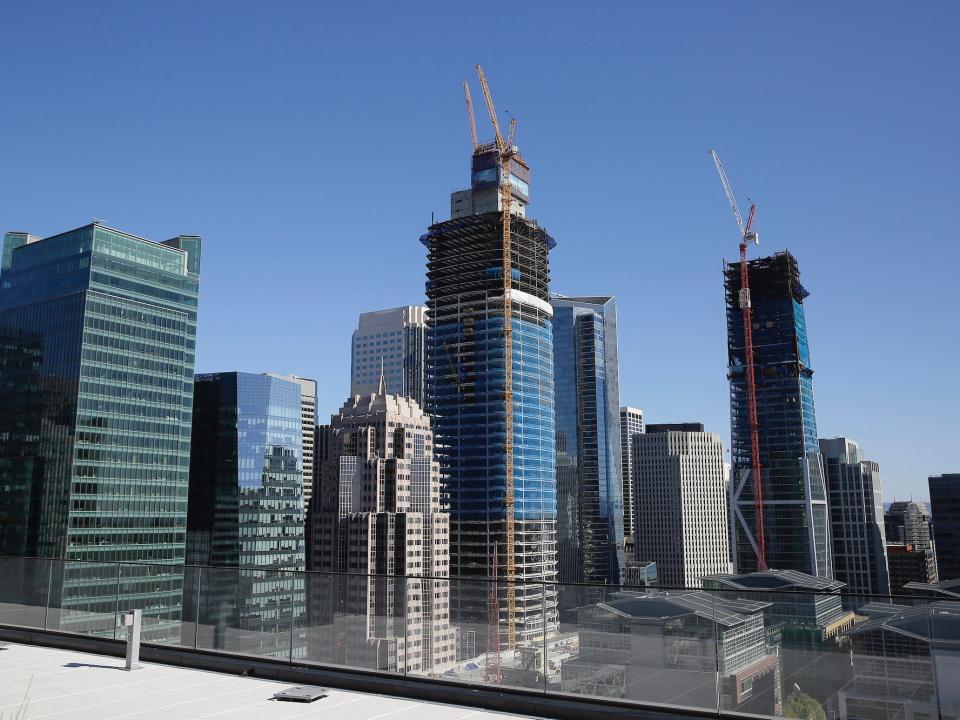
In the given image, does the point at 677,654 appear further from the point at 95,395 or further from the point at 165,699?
the point at 95,395

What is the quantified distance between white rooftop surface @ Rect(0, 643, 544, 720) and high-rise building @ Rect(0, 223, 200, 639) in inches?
6490

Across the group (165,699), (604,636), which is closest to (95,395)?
(165,699)

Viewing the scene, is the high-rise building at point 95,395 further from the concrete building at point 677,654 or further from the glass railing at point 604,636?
the concrete building at point 677,654

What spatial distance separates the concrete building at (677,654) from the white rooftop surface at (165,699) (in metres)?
2.12

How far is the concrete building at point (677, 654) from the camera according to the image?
42.5ft

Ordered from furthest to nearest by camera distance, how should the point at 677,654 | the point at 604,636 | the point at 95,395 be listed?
1. the point at 95,395
2. the point at 604,636
3. the point at 677,654

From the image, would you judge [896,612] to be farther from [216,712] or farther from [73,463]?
[73,463]

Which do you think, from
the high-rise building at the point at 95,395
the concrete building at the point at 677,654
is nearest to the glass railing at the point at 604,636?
the concrete building at the point at 677,654

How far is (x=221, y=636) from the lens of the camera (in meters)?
17.0

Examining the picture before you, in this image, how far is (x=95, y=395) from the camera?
16925cm

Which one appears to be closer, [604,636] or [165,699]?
[165,699]

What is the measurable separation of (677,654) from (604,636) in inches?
58.8

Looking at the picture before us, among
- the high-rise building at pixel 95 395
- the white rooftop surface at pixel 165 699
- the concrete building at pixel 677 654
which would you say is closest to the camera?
the white rooftop surface at pixel 165 699

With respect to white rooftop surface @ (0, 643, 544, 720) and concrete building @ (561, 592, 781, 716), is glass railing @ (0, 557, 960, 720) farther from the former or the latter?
white rooftop surface @ (0, 643, 544, 720)
